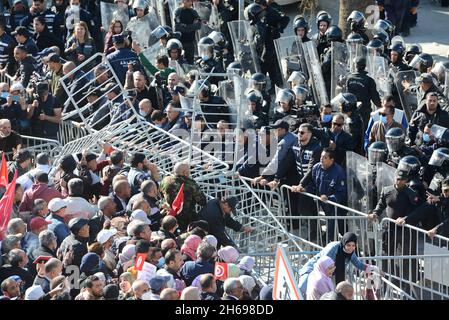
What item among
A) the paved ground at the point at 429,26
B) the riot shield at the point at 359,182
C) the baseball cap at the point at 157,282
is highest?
the baseball cap at the point at 157,282

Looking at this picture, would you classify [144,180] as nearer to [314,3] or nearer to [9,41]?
[9,41]

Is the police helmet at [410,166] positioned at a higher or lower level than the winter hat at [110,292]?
higher

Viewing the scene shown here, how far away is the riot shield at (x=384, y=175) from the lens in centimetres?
1703

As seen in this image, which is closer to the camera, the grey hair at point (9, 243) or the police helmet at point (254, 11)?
the grey hair at point (9, 243)

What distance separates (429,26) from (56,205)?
1221 cm

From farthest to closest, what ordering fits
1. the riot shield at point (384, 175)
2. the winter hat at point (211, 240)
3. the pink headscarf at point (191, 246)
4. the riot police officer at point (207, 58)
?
the riot police officer at point (207, 58)
the riot shield at point (384, 175)
the pink headscarf at point (191, 246)
the winter hat at point (211, 240)

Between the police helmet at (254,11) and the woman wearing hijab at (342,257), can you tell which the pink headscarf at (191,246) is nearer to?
the woman wearing hijab at (342,257)

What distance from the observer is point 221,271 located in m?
14.5

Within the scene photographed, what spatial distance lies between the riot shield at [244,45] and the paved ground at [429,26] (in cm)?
342

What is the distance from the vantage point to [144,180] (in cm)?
1714

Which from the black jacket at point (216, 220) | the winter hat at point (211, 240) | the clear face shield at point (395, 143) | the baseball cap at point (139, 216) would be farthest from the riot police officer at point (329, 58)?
the winter hat at point (211, 240)

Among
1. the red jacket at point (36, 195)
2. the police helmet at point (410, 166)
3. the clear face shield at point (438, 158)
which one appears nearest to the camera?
the police helmet at point (410, 166)

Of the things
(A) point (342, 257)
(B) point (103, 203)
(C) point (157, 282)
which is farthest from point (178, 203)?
(C) point (157, 282)
